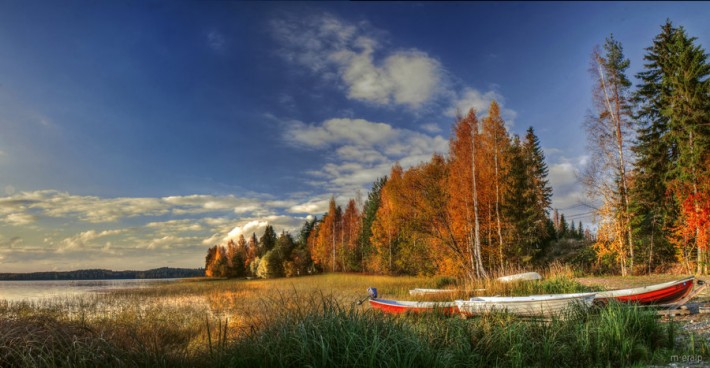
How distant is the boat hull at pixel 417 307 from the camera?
33.3 ft

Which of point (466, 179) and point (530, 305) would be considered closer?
point (530, 305)

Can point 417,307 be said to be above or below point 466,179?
below

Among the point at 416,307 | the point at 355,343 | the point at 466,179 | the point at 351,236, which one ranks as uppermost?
the point at 466,179

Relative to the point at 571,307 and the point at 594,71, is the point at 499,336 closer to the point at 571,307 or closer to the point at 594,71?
the point at 571,307

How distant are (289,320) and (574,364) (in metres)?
4.59

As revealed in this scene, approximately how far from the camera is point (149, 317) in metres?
13.9

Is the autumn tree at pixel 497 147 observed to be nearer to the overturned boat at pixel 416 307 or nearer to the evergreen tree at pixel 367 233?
the overturned boat at pixel 416 307

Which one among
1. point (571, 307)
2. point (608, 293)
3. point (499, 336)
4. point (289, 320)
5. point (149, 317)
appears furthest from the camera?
point (149, 317)

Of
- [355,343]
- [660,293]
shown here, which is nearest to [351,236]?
[660,293]

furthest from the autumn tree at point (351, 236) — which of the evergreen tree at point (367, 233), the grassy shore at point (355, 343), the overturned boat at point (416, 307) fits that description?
the grassy shore at point (355, 343)

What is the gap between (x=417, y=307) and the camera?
36.8 ft

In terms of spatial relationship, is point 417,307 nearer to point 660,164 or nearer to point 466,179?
point 466,179

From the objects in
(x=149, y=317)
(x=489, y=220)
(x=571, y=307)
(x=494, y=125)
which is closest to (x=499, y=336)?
(x=571, y=307)

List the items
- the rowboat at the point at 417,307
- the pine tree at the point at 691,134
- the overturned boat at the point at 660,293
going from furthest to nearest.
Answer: the pine tree at the point at 691,134 < the overturned boat at the point at 660,293 < the rowboat at the point at 417,307
